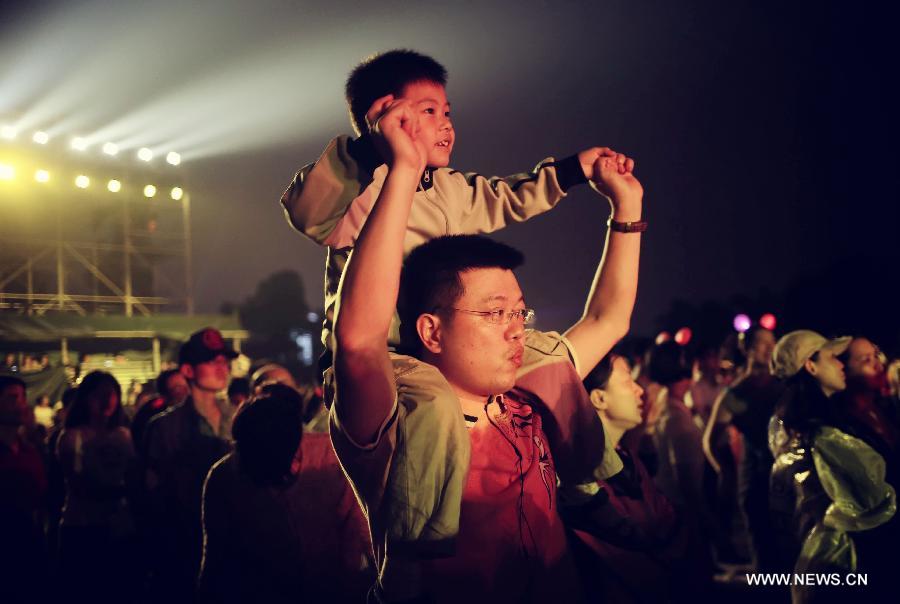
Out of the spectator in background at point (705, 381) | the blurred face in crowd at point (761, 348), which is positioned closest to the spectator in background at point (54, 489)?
the blurred face in crowd at point (761, 348)

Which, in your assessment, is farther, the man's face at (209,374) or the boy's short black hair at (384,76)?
the man's face at (209,374)

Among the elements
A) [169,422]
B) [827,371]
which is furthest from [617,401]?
[169,422]

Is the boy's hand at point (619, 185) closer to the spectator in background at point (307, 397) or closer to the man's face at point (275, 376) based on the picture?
the spectator in background at point (307, 397)

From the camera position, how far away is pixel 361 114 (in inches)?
90.7

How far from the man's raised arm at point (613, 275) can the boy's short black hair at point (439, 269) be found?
392 millimetres

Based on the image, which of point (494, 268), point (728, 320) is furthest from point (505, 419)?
point (728, 320)

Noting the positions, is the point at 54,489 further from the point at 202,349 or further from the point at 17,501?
the point at 202,349

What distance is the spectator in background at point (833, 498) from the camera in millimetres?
4012

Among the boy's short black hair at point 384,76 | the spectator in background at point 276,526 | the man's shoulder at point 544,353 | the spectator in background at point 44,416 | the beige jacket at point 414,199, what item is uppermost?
the boy's short black hair at point 384,76

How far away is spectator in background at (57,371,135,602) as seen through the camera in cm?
581

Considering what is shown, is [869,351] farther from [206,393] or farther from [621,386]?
[206,393]

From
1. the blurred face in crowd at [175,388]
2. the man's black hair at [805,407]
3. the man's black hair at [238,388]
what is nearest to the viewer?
the man's black hair at [805,407]

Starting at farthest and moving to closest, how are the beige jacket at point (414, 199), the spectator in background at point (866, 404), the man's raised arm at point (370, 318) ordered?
1. the spectator in background at point (866, 404)
2. the beige jacket at point (414, 199)
3. the man's raised arm at point (370, 318)

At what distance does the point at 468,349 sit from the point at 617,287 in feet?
2.11
